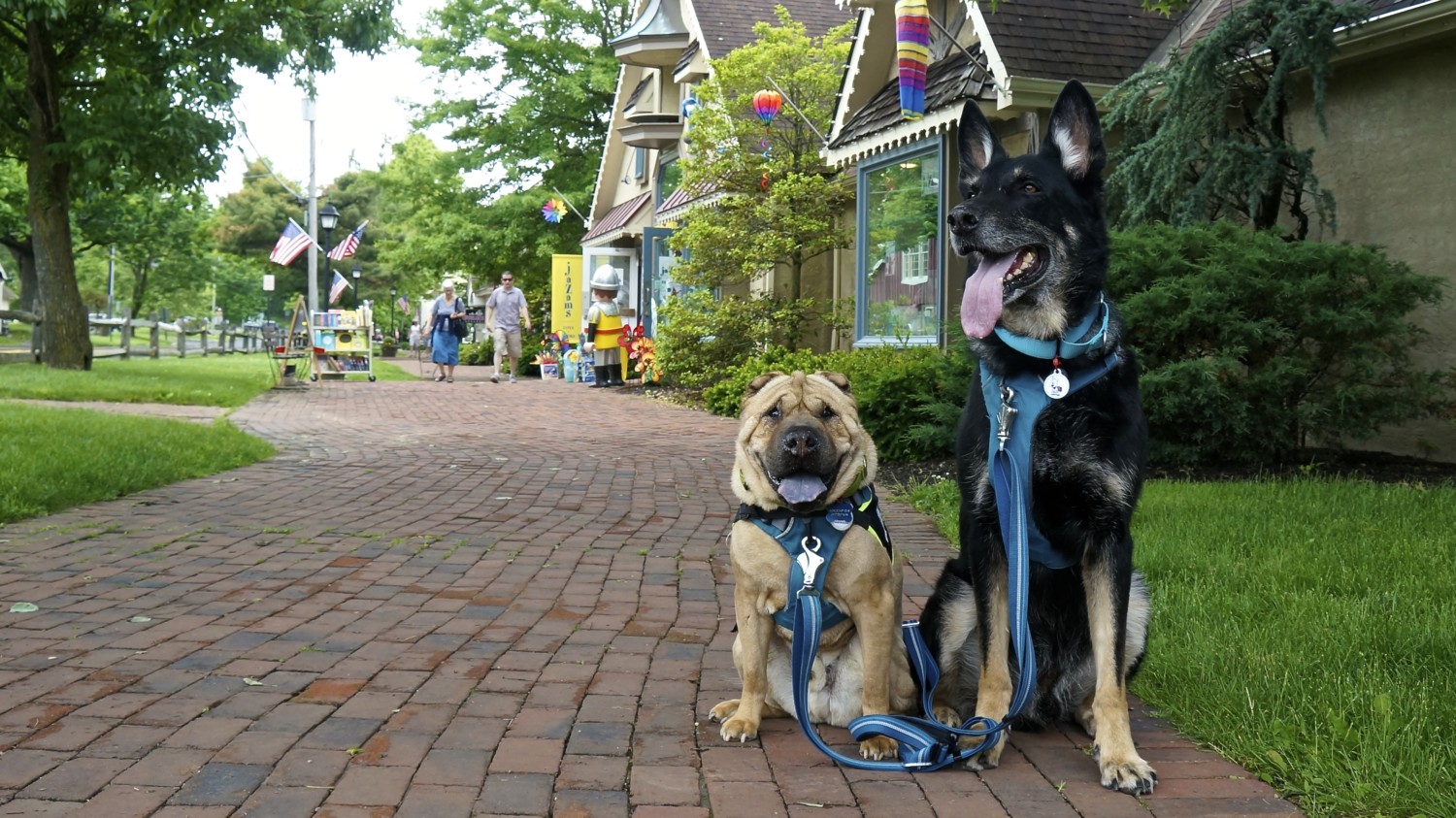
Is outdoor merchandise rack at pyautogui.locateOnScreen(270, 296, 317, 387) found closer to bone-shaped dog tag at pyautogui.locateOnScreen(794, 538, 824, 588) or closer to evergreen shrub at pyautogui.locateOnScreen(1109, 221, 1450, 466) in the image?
evergreen shrub at pyautogui.locateOnScreen(1109, 221, 1450, 466)

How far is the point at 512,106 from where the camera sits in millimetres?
33219

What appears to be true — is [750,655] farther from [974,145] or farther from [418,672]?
[974,145]

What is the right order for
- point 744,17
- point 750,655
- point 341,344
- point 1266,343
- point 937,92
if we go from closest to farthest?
1. point 750,655
2. point 1266,343
3. point 937,92
4. point 341,344
5. point 744,17

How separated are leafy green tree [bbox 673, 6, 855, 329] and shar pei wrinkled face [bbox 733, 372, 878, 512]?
13687 millimetres

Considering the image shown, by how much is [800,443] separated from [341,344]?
73.8 feet

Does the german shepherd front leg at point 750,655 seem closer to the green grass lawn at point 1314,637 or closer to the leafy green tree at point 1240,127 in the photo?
the green grass lawn at point 1314,637

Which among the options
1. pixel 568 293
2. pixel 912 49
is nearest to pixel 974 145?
pixel 912 49

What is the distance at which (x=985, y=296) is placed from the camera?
3.52m

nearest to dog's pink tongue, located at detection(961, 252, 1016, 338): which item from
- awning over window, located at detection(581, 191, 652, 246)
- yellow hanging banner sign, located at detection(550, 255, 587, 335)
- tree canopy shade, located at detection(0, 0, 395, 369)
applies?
tree canopy shade, located at detection(0, 0, 395, 369)

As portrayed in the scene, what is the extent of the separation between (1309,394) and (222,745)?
8075 mm

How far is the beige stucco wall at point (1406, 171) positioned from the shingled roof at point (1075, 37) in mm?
2617

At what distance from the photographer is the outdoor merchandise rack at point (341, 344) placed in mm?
23844

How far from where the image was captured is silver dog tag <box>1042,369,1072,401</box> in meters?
3.43

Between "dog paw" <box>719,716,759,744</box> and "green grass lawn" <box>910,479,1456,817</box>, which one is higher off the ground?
"green grass lawn" <box>910,479,1456,817</box>
